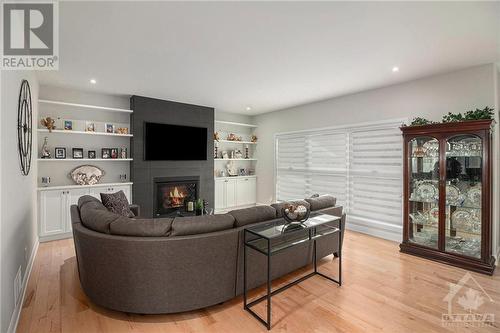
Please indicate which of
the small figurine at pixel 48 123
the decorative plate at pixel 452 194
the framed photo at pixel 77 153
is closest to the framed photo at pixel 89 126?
the framed photo at pixel 77 153

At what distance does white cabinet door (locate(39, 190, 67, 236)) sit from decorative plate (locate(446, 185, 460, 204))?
6.04m

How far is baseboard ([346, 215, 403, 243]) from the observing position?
4.21 metres

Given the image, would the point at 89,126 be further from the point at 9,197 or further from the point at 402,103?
the point at 402,103

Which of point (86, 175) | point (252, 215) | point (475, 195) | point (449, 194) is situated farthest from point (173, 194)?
point (475, 195)

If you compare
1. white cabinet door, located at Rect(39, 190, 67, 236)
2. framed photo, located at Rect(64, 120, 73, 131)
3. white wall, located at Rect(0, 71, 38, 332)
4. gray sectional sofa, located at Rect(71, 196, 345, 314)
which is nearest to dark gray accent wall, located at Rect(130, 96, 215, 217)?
framed photo, located at Rect(64, 120, 73, 131)

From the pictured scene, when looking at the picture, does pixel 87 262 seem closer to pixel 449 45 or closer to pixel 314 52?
pixel 314 52

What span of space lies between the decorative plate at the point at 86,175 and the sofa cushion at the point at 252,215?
11.6 ft

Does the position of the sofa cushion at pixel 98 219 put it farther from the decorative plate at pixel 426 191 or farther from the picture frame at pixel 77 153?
the decorative plate at pixel 426 191

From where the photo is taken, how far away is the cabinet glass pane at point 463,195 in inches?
127

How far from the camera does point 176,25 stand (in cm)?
238

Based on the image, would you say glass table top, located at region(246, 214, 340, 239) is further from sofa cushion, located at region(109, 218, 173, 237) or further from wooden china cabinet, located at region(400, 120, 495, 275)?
wooden china cabinet, located at region(400, 120, 495, 275)

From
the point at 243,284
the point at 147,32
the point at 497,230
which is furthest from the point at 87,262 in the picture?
the point at 497,230

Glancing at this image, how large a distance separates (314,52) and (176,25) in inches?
63.5
